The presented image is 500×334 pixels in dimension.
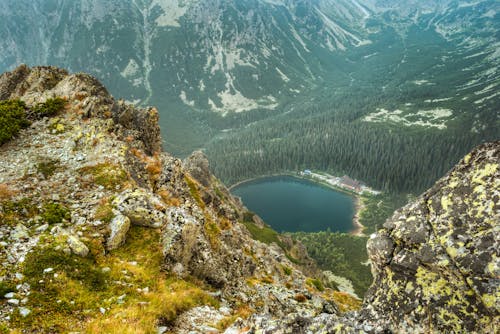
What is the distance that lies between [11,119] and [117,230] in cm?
1808

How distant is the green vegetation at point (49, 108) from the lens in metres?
31.2

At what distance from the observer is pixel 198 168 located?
83.1m

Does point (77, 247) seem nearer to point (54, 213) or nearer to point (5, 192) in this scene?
point (54, 213)

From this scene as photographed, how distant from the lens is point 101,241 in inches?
752

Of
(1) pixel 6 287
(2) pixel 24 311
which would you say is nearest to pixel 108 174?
(1) pixel 6 287

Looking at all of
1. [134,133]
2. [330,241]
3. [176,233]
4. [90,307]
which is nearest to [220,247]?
[176,233]

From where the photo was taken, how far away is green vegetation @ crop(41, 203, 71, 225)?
1923 cm

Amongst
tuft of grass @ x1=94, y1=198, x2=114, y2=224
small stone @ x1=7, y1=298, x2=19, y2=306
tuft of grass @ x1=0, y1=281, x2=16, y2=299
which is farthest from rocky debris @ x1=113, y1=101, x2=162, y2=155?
small stone @ x1=7, y1=298, x2=19, y2=306

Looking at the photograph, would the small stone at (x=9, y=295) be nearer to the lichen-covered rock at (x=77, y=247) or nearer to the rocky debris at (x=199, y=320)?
the lichen-covered rock at (x=77, y=247)

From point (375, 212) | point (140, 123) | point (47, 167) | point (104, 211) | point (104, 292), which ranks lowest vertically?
point (375, 212)

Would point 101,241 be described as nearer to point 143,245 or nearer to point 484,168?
point 143,245

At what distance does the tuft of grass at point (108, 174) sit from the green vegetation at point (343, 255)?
94.6 metres

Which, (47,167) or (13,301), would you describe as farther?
(47,167)

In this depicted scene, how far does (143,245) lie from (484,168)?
748 inches
